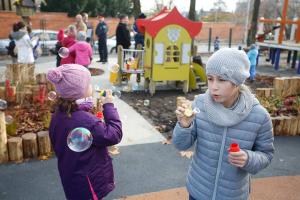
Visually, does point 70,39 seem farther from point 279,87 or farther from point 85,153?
point 85,153

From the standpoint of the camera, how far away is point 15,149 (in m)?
4.52

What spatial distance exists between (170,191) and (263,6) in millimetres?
46132

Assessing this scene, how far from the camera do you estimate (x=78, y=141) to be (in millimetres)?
2238

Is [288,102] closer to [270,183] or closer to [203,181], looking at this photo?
[270,183]

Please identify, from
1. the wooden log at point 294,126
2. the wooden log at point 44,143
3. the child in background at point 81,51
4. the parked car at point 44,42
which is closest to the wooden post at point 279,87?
the wooden log at point 294,126

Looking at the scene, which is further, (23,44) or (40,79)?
(23,44)

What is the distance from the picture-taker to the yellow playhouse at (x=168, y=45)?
821cm

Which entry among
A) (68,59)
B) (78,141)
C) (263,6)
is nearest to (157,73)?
(68,59)

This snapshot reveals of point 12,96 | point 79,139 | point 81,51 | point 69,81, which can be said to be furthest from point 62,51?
point 79,139

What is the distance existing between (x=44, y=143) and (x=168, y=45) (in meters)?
4.76

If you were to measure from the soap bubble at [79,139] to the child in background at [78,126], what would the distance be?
3cm

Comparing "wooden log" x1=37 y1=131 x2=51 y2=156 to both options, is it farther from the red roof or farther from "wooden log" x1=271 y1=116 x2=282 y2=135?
the red roof

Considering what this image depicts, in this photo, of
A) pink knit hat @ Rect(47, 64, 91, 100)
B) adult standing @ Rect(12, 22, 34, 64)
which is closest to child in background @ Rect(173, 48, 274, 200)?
pink knit hat @ Rect(47, 64, 91, 100)

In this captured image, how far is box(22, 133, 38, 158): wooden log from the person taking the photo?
15.0 ft
